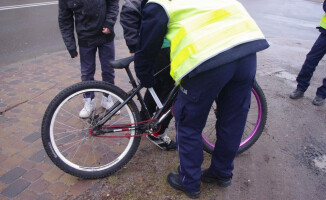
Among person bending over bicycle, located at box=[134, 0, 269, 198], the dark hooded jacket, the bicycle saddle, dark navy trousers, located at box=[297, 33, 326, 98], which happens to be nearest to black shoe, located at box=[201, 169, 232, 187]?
person bending over bicycle, located at box=[134, 0, 269, 198]

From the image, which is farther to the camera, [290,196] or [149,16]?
[290,196]

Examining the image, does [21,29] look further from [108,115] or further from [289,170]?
[289,170]

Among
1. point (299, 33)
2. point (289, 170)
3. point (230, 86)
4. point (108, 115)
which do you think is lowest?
point (299, 33)

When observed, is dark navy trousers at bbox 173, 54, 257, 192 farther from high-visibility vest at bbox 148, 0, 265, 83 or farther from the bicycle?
the bicycle

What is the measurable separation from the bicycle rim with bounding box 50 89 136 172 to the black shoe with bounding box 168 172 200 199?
0.48m

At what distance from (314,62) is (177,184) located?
10.2 feet

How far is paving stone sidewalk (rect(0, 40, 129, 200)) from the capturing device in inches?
97.8

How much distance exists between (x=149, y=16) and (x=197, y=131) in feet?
3.11

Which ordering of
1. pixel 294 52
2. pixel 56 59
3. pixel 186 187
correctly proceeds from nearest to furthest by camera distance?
1. pixel 186 187
2. pixel 56 59
3. pixel 294 52

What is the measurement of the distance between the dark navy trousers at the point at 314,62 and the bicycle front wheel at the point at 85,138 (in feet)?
9.75

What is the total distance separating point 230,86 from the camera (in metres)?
2.12

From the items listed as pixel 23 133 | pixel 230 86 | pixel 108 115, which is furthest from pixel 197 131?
pixel 23 133

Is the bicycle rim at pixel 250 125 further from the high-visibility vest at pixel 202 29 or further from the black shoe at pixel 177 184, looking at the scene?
the high-visibility vest at pixel 202 29

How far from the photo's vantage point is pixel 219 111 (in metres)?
2.31
